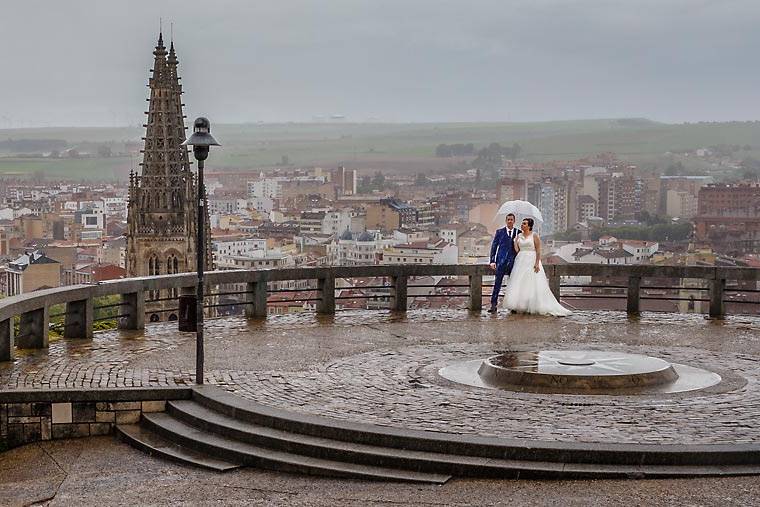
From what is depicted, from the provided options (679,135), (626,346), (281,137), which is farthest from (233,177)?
(626,346)

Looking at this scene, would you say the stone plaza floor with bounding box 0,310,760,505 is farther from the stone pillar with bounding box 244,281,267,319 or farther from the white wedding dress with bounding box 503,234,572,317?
the stone pillar with bounding box 244,281,267,319

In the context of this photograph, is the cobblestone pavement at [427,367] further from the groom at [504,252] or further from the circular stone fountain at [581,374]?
the groom at [504,252]

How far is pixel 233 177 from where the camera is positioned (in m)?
111

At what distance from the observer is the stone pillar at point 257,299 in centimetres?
2239

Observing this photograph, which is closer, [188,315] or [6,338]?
[188,315]

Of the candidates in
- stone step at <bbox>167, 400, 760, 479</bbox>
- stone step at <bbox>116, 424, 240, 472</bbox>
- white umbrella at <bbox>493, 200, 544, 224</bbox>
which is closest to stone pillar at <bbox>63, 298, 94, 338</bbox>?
stone step at <bbox>116, 424, 240, 472</bbox>

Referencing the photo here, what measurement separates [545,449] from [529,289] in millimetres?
10892

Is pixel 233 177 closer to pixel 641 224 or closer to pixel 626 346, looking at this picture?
pixel 641 224

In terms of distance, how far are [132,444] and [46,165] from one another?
3722 inches

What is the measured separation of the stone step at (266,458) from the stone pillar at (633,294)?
1159 centimetres

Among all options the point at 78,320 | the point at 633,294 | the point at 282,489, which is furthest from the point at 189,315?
the point at 633,294

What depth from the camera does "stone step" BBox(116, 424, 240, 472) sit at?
12610 mm

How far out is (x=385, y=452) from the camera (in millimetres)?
12203

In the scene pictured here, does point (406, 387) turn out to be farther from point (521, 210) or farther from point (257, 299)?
point (521, 210)
